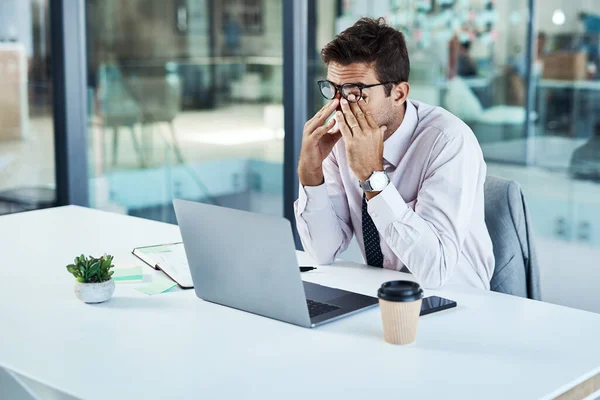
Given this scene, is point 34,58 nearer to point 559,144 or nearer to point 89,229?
point 89,229

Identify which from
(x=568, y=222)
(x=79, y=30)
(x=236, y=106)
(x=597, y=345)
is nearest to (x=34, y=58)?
(x=79, y=30)

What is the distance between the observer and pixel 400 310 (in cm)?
139

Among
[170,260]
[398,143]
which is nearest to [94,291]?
[170,260]

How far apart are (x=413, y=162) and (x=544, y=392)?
0.89m

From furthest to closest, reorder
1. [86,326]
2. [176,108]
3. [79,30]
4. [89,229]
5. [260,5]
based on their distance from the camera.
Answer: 1. [176,108]
2. [260,5]
3. [79,30]
4. [89,229]
5. [86,326]

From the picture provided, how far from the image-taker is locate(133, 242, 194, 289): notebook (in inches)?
73.2

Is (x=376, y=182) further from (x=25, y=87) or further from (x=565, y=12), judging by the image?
(x=25, y=87)

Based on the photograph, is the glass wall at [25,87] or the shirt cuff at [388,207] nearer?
the shirt cuff at [388,207]

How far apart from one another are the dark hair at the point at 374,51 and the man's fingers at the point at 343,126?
14 cm

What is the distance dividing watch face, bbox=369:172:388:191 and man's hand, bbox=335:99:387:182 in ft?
0.09

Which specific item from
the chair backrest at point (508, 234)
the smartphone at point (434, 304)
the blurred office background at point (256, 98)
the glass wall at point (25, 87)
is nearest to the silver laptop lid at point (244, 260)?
the smartphone at point (434, 304)

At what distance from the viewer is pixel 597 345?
142cm

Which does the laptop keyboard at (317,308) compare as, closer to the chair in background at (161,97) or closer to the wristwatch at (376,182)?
the wristwatch at (376,182)

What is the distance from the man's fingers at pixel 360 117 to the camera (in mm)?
1935
